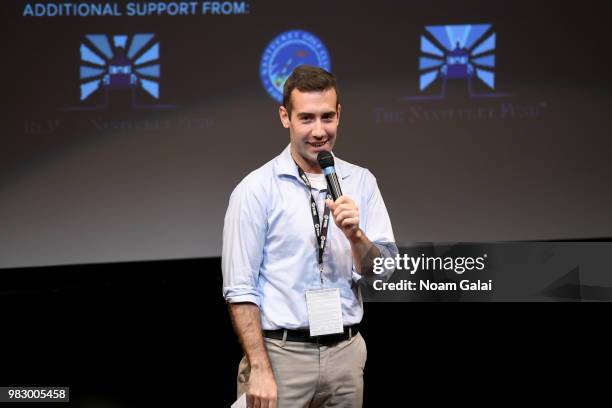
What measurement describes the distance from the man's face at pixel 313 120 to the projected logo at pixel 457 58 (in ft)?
9.17

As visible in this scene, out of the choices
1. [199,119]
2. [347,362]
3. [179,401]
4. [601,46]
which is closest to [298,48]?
[199,119]

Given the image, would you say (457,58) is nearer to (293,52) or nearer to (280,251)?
(293,52)

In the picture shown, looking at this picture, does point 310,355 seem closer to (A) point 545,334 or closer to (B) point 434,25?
(A) point 545,334

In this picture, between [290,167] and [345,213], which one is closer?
[345,213]

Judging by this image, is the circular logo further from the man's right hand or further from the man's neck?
the man's right hand

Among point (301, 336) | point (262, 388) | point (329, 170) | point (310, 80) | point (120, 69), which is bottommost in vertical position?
point (262, 388)

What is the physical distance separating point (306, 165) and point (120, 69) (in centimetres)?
296

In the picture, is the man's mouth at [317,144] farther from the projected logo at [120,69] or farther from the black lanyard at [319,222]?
the projected logo at [120,69]

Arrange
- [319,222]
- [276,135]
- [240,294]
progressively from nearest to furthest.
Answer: [240,294], [319,222], [276,135]

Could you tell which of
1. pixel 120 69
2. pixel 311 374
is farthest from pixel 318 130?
pixel 120 69

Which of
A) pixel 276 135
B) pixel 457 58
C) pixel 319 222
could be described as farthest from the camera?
pixel 276 135

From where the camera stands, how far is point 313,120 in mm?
1975

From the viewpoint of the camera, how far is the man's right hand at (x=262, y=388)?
1.90 metres

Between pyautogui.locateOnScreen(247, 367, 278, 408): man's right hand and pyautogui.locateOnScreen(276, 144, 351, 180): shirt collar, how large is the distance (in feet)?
1.79
